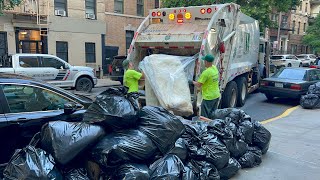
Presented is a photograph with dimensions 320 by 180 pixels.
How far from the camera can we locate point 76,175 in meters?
3.16

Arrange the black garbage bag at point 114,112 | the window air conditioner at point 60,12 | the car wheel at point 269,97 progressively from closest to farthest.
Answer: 1. the black garbage bag at point 114,112
2. the car wheel at point 269,97
3. the window air conditioner at point 60,12

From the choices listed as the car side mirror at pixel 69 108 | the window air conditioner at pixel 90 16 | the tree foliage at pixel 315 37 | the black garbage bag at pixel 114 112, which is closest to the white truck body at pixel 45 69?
the window air conditioner at pixel 90 16

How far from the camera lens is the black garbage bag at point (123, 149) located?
10.3 feet

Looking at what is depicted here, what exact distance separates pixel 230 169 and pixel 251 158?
564 mm

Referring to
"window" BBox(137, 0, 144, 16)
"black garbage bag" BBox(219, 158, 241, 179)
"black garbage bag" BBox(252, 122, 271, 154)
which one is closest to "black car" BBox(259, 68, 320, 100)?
"black garbage bag" BBox(252, 122, 271, 154)

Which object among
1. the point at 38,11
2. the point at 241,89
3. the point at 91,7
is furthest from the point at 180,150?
the point at 91,7

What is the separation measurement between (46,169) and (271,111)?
24.2 ft

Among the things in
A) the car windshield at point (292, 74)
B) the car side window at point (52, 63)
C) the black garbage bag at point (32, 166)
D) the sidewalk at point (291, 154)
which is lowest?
the sidewalk at point (291, 154)

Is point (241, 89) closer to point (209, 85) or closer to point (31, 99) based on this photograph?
point (209, 85)

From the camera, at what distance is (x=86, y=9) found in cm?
1775

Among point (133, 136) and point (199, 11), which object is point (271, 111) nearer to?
point (199, 11)

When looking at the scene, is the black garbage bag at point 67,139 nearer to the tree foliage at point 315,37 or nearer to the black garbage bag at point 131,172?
the black garbage bag at point 131,172

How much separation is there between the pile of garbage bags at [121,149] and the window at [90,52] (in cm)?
1492

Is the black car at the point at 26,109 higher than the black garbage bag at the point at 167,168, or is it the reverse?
the black car at the point at 26,109
